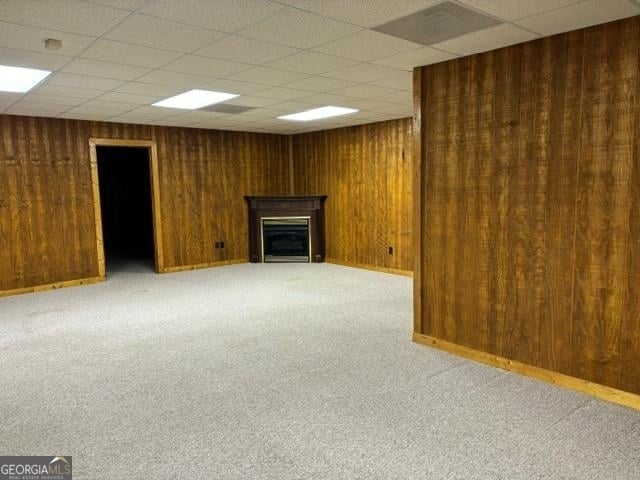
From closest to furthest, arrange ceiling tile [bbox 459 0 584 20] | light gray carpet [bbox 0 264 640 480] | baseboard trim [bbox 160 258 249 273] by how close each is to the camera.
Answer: light gray carpet [bbox 0 264 640 480], ceiling tile [bbox 459 0 584 20], baseboard trim [bbox 160 258 249 273]

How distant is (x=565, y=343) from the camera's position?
10.2 ft

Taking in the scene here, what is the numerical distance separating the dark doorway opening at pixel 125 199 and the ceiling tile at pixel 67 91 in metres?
5.64

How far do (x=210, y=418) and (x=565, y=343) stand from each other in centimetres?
233

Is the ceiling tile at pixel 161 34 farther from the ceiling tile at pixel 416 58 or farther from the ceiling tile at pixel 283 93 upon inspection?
the ceiling tile at pixel 283 93

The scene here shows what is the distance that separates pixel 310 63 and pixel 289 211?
4.75m

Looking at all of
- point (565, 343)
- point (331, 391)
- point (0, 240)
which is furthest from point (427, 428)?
point (0, 240)

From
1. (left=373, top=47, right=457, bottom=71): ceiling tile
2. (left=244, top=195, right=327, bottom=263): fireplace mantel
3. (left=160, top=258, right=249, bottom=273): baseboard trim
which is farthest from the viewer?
(left=244, top=195, right=327, bottom=263): fireplace mantel

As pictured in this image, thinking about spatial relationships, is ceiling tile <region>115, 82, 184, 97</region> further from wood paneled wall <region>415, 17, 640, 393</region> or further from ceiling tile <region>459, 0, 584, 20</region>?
ceiling tile <region>459, 0, 584, 20</region>

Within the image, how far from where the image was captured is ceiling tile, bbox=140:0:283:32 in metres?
2.38

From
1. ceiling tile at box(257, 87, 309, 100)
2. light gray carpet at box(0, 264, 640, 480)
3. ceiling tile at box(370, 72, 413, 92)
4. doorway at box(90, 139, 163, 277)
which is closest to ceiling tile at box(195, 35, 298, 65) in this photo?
ceiling tile at box(257, 87, 309, 100)

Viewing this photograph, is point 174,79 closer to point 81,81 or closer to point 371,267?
point 81,81

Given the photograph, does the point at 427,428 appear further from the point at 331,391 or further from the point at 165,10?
the point at 165,10

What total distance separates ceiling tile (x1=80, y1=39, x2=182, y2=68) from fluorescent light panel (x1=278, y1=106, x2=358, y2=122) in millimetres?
2721

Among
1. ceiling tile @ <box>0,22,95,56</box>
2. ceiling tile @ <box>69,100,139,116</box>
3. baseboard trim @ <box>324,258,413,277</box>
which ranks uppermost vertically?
ceiling tile @ <box>69,100,139,116</box>
